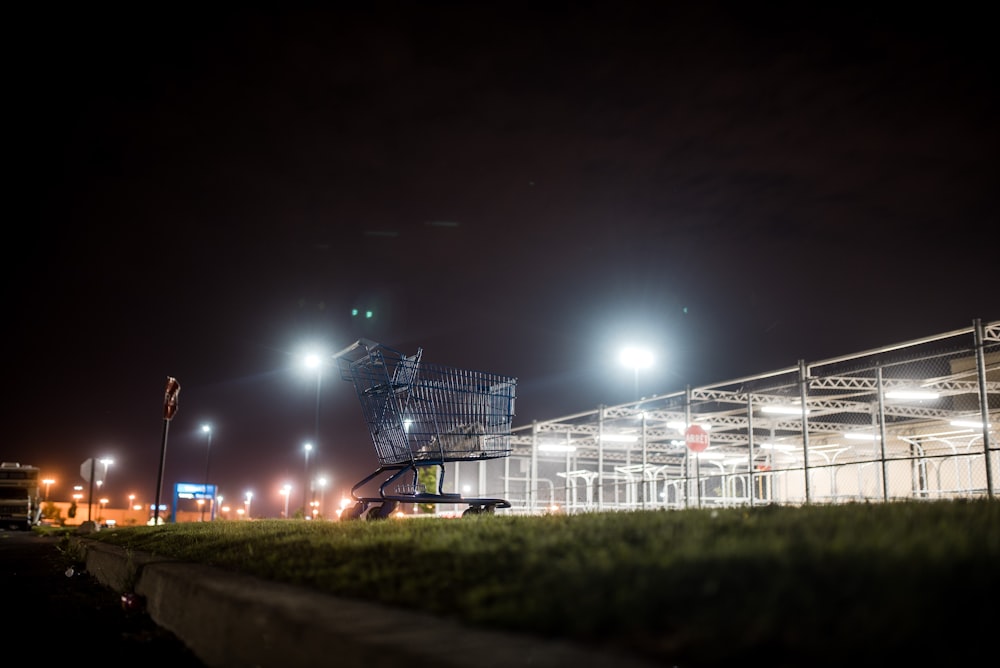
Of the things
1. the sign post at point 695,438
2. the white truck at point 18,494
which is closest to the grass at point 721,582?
the sign post at point 695,438

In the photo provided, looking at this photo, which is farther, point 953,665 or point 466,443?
point 466,443

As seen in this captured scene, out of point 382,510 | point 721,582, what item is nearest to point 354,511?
point 382,510

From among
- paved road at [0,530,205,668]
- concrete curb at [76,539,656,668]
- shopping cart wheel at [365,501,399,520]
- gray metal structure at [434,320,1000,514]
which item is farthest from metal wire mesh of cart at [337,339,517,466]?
gray metal structure at [434,320,1000,514]

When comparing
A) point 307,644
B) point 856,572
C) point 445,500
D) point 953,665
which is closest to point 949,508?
point 856,572

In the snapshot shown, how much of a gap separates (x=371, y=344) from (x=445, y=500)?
244cm

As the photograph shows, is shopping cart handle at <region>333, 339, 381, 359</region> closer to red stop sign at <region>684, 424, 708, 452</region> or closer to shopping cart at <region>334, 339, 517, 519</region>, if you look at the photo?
shopping cart at <region>334, 339, 517, 519</region>

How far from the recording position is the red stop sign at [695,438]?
19.8 meters

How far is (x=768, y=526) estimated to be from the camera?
5254 mm

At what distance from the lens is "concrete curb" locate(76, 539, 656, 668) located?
2928mm

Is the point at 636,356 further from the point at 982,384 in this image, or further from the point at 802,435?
the point at 982,384

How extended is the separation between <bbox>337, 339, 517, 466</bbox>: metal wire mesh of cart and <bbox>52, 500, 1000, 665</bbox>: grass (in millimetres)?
6294

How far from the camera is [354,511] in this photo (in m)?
12.2

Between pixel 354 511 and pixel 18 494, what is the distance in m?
30.5

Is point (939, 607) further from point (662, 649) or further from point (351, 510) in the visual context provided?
point (351, 510)
